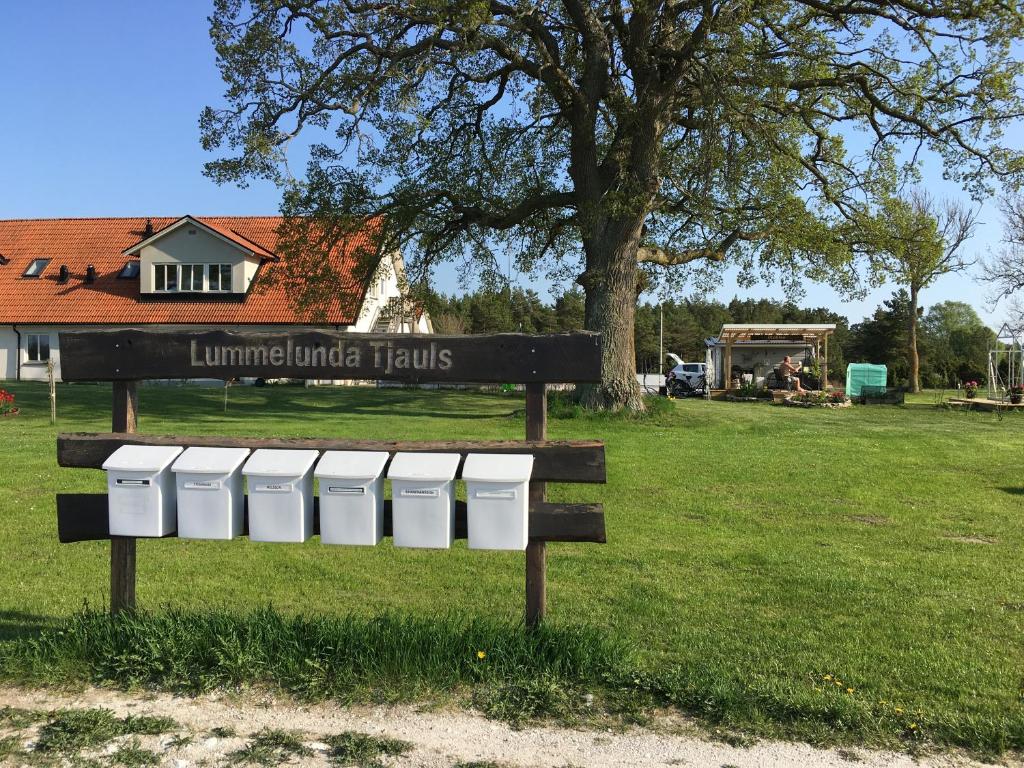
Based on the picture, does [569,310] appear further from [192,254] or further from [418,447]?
[418,447]

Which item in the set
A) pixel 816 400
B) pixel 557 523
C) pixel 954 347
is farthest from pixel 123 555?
pixel 954 347

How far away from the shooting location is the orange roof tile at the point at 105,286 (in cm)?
3797

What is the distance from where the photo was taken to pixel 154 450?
4.41 meters

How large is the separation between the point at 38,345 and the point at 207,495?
40311 millimetres

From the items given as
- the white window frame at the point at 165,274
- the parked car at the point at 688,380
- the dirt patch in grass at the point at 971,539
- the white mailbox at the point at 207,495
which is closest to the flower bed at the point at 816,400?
the parked car at the point at 688,380

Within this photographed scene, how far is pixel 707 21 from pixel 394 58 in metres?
7.73

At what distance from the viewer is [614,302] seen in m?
21.4

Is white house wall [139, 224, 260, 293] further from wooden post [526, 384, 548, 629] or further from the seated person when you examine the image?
wooden post [526, 384, 548, 629]

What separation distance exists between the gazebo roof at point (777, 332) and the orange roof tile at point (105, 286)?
16812 mm

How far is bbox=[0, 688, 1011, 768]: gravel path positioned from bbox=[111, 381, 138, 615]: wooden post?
811 mm

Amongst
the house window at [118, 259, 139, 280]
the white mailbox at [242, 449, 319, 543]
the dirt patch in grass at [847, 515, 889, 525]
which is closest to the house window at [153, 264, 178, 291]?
the house window at [118, 259, 139, 280]

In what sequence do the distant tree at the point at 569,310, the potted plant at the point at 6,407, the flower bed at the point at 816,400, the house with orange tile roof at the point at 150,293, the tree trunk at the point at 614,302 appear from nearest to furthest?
the potted plant at the point at 6,407, the tree trunk at the point at 614,302, the flower bed at the point at 816,400, the house with orange tile roof at the point at 150,293, the distant tree at the point at 569,310

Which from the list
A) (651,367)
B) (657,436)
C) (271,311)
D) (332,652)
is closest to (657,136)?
(657,436)

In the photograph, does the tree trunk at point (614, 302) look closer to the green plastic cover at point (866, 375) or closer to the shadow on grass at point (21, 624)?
the shadow on grass at point (21, 624)
